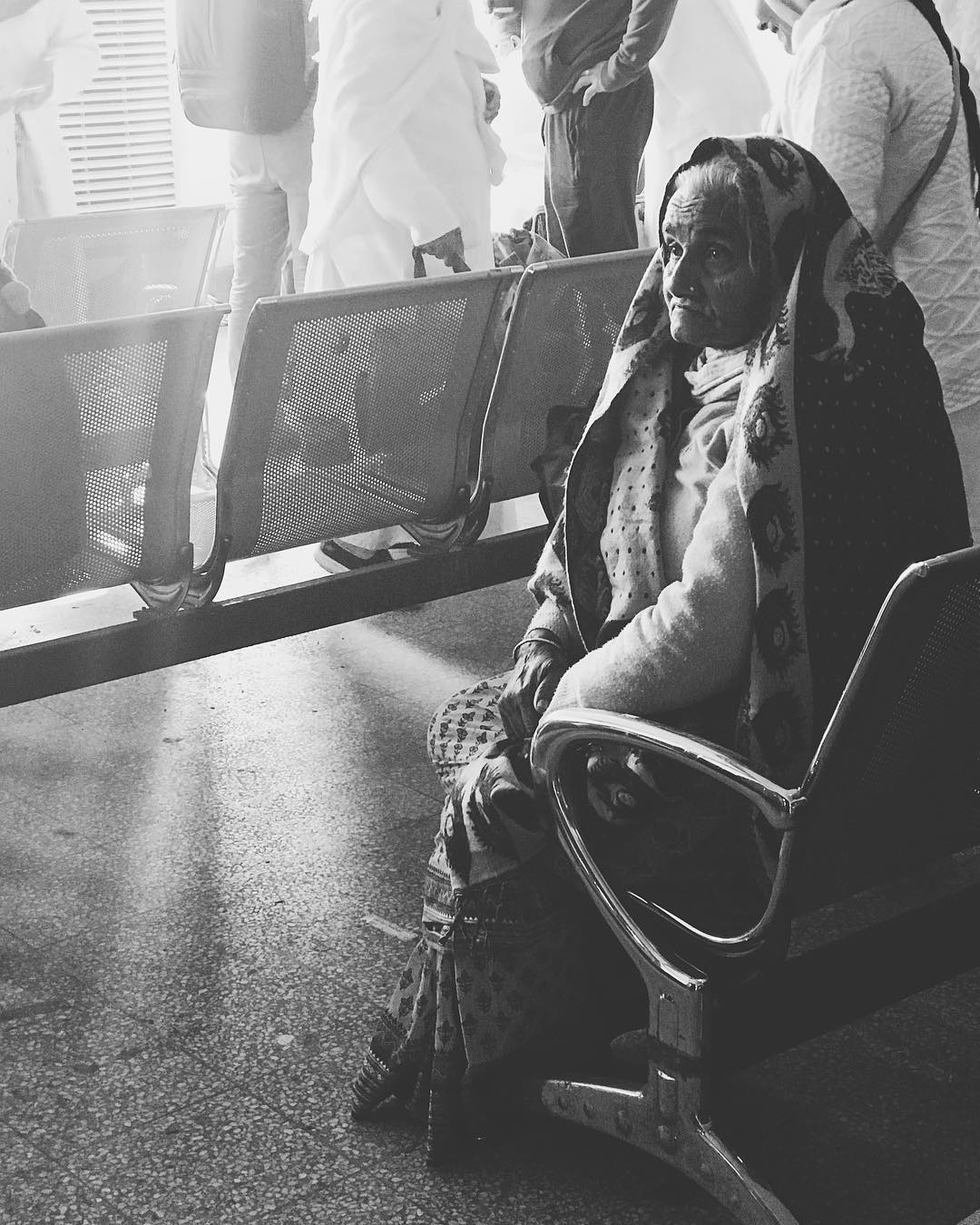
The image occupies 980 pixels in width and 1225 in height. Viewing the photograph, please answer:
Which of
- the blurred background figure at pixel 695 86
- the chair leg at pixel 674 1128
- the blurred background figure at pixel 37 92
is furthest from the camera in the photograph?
the blurred background figure at pixel 37 92

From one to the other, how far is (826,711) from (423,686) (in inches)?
78.2

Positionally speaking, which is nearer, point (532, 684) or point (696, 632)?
point (696, 632)

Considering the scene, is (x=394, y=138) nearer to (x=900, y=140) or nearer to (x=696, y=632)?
(x=900, y=140)

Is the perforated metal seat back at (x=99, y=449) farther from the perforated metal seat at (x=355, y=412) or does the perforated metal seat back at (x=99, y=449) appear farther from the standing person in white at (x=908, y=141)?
the standing person in white at (x=908, y=141)

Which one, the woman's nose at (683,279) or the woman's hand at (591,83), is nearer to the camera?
the woman's nose at (683,279)

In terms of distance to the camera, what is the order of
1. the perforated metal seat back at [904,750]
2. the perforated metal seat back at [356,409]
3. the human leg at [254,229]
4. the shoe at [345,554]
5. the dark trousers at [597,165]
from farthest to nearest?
the dark trousers at [597,165], the human leg at [254,229], the shoe at [345,554], the perforated metal seat back at [356,409], the perforated metal seat back at [904,750]

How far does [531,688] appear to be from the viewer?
2305mm

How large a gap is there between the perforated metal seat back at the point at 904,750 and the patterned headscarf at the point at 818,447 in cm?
15

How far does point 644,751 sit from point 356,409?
4.88 ft

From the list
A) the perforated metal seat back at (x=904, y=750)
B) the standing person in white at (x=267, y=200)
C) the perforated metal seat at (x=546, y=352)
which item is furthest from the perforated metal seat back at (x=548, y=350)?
the standing person in white at (x=267, y=200)

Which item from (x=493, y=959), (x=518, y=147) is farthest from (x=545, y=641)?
(x=518, y=147)

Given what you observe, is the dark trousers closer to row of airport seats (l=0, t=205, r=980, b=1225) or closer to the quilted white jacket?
Answer: row of airport seats (l=0, t=205, r=980, b=1225)

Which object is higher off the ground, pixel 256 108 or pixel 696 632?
pixel 256 108

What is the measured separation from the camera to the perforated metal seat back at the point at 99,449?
9.29ft
